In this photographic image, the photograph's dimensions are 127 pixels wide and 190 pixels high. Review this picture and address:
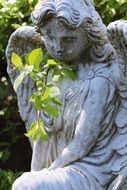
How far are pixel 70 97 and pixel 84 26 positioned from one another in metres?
0.35

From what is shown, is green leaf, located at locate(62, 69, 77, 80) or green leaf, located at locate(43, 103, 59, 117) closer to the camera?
green leaf, located at locate(43, 103, 59, 117)

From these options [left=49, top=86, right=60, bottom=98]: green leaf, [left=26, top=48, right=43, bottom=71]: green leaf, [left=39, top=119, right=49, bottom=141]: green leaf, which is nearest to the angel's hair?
[left=26, top=48, right=43, bottom=71]: green leaf

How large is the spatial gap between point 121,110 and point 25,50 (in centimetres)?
67

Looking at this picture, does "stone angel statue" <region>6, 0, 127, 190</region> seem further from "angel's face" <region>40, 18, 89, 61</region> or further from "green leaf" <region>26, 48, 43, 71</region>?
"green leaf" <region>26, 48, 43, 71</region>

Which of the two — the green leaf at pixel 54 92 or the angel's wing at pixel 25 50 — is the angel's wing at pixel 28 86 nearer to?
the angel's wing at pixel 25 50

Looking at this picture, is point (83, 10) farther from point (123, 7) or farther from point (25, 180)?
point (123, 7)

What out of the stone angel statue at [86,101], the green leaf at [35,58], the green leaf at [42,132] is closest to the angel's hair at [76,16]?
the stone angel statue at [86,101]

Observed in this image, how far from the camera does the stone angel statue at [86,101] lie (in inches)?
→ 186

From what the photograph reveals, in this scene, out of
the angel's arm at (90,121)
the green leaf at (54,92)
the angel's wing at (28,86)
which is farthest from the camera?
the angel's wing at (28,86)

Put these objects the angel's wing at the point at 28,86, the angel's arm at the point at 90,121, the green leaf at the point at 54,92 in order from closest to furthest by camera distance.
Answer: the green leaf at the point at 54,92
the angel's arm at the point at 90,121
the angel's wing at the point at 28,86

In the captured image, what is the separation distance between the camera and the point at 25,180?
185 inches

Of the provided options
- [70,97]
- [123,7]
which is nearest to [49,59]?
[70,97]

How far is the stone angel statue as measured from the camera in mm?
4727

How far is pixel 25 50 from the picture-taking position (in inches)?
206
